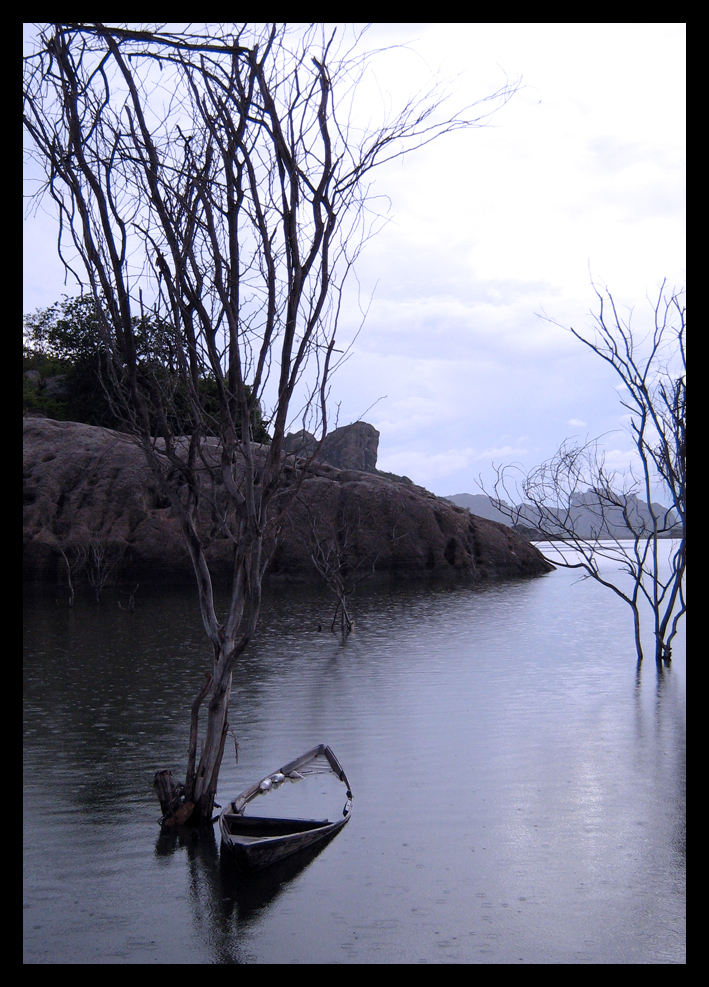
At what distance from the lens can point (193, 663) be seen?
39.8ft

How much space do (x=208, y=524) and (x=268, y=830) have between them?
19037mm

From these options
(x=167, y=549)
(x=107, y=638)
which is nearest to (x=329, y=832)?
(x=107, y=638)

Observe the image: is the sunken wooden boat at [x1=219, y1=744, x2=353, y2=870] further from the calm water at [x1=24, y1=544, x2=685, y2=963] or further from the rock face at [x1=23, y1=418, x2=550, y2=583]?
the rock face at [x1=23, y1=418, x2=550, y2=583]

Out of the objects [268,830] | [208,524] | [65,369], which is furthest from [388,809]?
[65,369]

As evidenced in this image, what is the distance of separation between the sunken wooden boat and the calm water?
0.12 meters

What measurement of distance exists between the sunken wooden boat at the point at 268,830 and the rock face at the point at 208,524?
1566cm

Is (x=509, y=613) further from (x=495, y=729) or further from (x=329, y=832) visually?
(x=329, y=832)

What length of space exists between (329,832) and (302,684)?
5332 millimetres

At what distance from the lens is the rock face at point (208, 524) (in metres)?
23.4

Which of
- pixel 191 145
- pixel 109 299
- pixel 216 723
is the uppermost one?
pixel 191 145

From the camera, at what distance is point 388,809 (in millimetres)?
5953

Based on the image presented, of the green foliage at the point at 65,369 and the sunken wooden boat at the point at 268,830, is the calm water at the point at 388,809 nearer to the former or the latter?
the sunken wooden boat at the point at 268,830

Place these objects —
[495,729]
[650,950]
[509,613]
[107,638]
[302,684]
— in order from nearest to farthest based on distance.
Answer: [650,950]
[495,729]
[302,684]
[107,638]
[509,613]

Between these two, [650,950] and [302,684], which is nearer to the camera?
[650,950]
